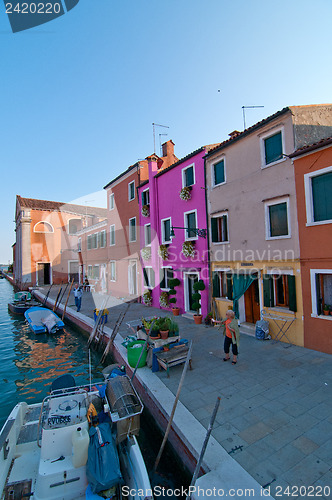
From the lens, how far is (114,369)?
7797 millimetres

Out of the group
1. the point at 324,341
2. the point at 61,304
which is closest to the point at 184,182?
the point at 324,341

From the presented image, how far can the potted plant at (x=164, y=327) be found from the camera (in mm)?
7805

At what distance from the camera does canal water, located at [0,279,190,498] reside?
16.6 feet

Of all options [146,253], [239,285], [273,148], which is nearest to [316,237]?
[239,285]

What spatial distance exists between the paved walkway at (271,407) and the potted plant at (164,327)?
988mm

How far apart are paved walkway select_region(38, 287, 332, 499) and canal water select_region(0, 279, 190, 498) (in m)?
1.10

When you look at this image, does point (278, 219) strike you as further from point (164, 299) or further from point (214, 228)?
point (164, 299)

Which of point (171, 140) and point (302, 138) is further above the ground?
point (171, 140)

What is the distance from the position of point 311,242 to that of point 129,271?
1461cm

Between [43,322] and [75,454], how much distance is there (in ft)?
44.3

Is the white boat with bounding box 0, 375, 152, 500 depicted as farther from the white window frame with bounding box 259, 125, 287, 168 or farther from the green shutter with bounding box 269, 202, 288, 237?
the white window frame with bounding box 259, 125, 287, 168

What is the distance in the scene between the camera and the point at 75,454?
4.57 m

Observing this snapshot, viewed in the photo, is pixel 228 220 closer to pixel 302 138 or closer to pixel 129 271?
pixel 302 138

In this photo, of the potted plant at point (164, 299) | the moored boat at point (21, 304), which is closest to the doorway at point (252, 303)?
the potted plant at point (164, 299)
